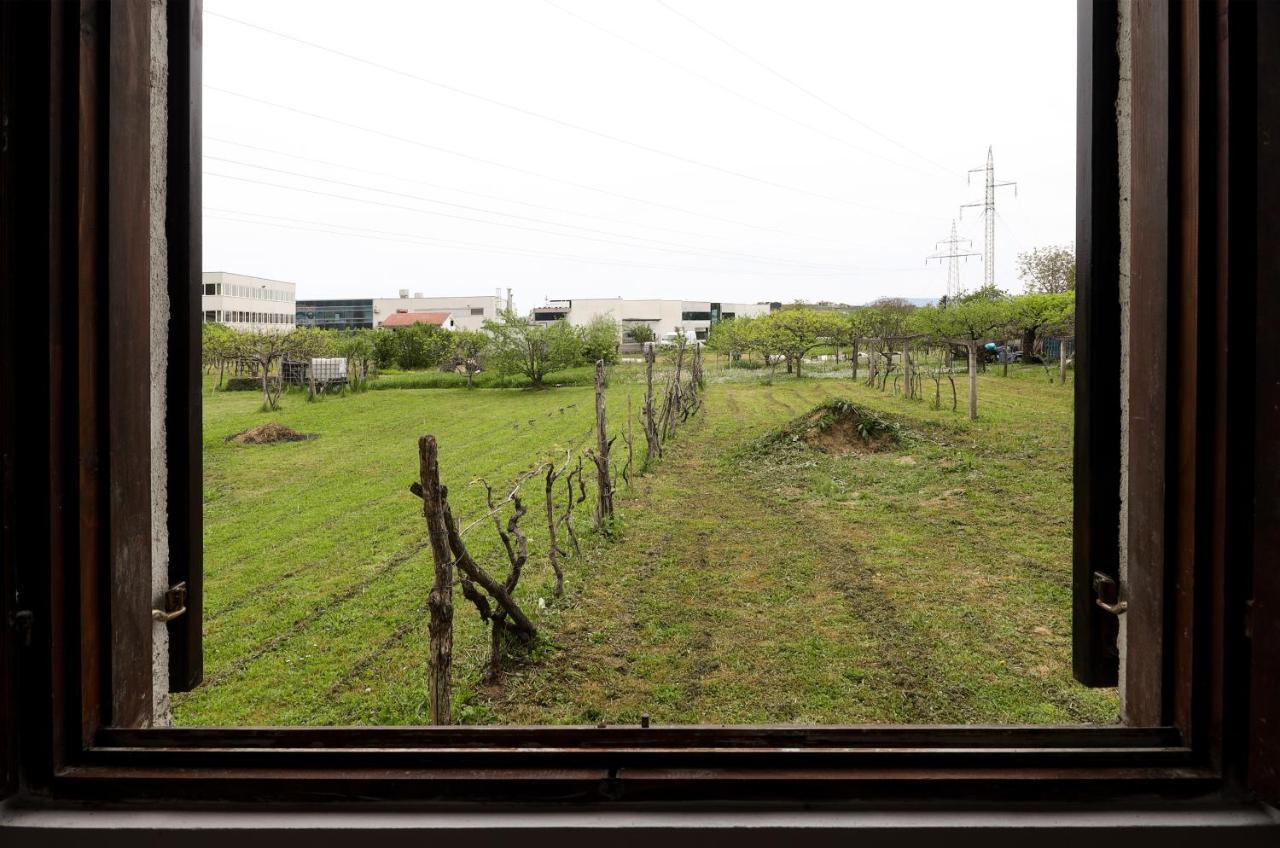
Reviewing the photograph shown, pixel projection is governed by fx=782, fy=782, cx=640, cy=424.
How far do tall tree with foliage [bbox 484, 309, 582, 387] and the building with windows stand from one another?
7191mm

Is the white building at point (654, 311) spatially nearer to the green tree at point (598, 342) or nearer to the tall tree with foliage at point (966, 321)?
the green tree at point (598, 342)

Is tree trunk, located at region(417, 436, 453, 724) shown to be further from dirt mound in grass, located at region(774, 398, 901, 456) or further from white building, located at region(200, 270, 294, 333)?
white building, located at region(200, 270, 294, 333)

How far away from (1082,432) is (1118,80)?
45 cm

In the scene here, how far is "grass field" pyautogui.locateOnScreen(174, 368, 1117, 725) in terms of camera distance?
3740 mm

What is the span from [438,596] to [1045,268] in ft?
76.8

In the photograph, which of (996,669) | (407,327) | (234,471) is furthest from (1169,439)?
(407,327)

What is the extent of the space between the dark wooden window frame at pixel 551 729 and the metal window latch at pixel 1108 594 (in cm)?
11

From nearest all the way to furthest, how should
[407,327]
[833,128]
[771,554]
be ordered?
[771,554] → [407,327] → [833,128]

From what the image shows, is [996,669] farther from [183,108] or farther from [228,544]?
[228,544]

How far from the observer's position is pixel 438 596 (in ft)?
10.1

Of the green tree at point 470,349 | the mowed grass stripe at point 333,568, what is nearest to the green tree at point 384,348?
the green tree at point 470,349

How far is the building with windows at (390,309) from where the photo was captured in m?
26.1

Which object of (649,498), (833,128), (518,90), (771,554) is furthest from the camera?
(833,128)

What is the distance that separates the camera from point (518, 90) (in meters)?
37.5
